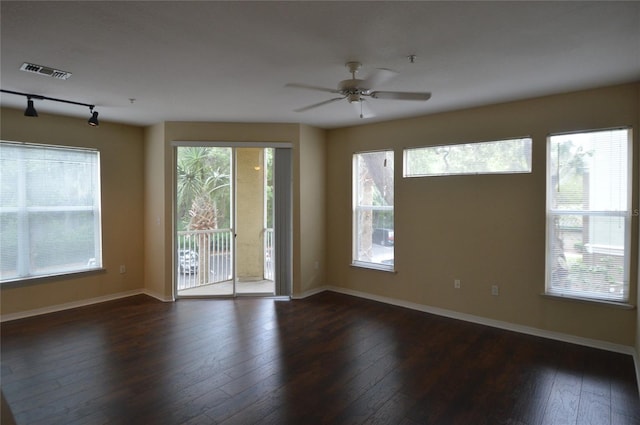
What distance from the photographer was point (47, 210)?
438cm

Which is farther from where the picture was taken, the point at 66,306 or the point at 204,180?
the point at 204,180

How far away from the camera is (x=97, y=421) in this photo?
224cm

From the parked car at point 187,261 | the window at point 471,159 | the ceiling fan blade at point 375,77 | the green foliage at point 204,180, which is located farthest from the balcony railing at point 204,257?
the ceiling fan blade at point 375,77

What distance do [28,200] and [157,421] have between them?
3544mm

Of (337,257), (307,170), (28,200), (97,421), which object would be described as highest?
(307,170)

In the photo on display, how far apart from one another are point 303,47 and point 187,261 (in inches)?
152

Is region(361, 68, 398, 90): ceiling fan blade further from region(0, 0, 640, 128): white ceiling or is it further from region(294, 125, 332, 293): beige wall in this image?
region(294, 125, 332, 293): beige wall

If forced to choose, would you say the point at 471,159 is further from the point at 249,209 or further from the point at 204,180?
the point at 204,180

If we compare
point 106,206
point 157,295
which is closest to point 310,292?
point 157,295

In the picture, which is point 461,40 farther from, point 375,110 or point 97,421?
point 97,421

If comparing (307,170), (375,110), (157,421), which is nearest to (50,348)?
(157,421)

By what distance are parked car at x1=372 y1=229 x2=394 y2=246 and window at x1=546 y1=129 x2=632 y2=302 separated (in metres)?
1.89

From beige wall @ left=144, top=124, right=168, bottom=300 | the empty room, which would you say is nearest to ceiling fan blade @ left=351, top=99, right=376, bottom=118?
the empty room

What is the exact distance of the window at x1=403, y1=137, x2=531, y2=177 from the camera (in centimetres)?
378
